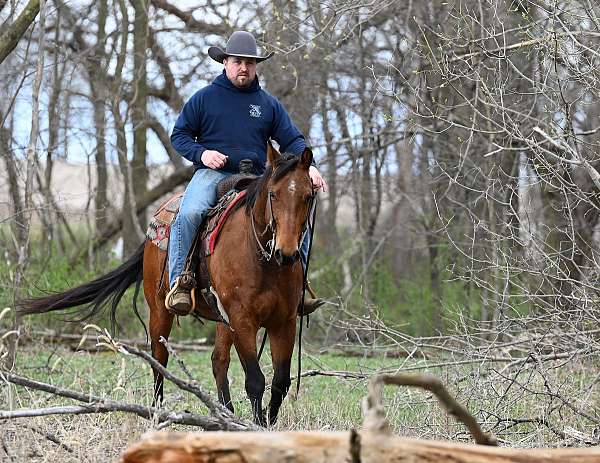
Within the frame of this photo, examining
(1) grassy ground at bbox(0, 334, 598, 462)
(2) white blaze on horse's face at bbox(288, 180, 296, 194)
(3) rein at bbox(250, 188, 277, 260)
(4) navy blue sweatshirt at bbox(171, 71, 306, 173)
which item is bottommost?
(1) grassy ground at bbox(0, 334, 598, 462)

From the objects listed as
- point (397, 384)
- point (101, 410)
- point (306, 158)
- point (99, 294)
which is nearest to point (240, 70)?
point (306, 158)

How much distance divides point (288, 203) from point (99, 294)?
3218 mm

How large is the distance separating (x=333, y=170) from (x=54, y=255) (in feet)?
17.9

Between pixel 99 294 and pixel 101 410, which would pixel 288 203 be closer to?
pixel 101 410

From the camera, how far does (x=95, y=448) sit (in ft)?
16.9

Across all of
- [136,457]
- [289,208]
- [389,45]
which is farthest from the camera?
[389,45]

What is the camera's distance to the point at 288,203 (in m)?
6.89

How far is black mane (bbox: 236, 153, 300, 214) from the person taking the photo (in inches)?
277

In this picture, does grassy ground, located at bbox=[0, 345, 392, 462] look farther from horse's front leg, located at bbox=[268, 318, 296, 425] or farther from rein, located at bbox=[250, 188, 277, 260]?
rein, located at bbox=[250, 188, 277, 260]

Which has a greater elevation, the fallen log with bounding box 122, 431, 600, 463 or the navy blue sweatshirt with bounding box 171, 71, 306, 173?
the navy blue sweatshirt with bounding box 171, 71, 306, 173

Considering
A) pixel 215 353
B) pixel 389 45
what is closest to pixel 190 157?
pixel 215 353

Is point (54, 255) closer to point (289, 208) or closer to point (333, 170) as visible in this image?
point (333, 170)

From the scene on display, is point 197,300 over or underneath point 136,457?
over

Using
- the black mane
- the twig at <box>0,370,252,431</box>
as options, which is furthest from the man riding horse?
the twig at <box>0,370,252,431</box>
